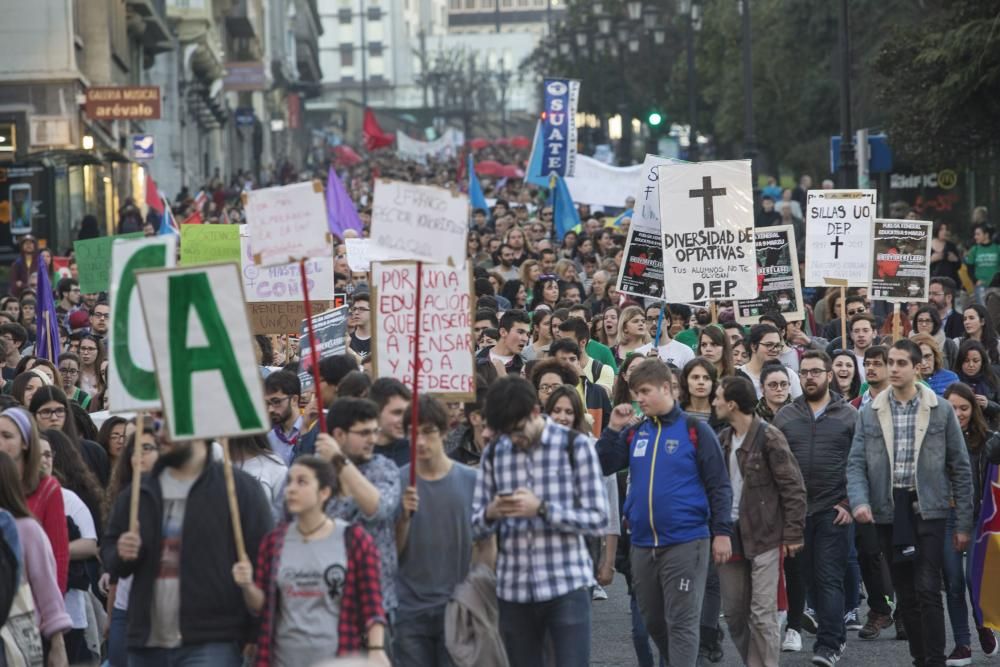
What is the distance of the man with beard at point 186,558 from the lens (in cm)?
673

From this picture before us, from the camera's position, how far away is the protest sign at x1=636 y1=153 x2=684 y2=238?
14.2 m

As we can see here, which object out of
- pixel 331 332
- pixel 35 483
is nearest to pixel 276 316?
pixel 331 332

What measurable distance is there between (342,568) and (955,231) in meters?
29.3

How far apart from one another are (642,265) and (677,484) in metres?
5.66

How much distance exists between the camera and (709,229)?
1241 cm

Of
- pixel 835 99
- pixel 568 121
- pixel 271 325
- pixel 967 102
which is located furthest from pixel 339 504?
pixel 835 99

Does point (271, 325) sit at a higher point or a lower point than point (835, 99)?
lower

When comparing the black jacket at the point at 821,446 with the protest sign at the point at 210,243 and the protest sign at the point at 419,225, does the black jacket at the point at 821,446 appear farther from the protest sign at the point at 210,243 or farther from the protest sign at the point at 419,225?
the protest sign at the point at 210,243

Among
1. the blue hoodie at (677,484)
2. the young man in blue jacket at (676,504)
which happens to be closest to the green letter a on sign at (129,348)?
the young man in blue jacket at (676,504)

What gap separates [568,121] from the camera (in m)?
30.0

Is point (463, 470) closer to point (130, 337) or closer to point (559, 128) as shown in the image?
point (130, 337)

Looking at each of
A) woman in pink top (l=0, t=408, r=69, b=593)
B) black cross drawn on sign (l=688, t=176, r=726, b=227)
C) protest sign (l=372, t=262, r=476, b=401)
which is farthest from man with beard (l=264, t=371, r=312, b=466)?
black cross drawn on sign (l=688, t=176, r=726, b=227)

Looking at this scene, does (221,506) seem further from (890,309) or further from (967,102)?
(967,102)

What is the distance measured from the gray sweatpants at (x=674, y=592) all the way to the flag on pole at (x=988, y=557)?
179cm
